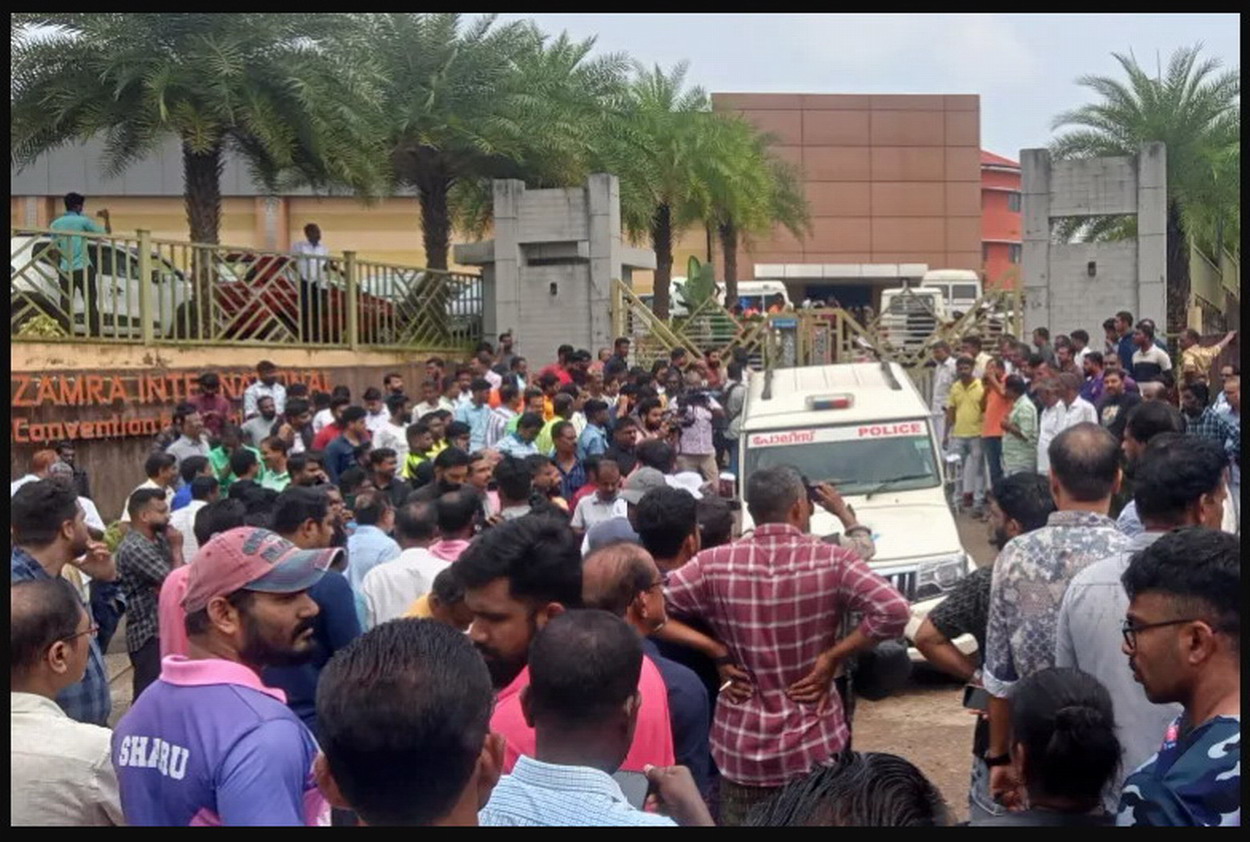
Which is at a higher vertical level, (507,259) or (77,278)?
(507,259)

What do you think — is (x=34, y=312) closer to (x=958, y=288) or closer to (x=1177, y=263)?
(x=1177, y=263)

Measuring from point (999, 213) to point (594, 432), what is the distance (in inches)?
2223

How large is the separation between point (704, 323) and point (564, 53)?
18.6ft

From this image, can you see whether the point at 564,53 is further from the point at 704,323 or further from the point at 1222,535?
the point at 1222,535

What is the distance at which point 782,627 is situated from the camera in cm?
498

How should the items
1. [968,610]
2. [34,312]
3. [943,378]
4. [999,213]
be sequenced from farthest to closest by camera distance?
[999,213] → [943,378] → [34,312] → [968,610]

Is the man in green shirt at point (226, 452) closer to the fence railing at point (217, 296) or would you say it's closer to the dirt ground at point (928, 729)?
the fence railing at point (217, 296)

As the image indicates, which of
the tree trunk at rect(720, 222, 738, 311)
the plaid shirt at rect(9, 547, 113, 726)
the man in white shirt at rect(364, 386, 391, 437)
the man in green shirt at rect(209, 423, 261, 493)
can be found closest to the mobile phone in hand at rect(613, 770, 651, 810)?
the plaid shirt at rect(9, 547, 113, 726)

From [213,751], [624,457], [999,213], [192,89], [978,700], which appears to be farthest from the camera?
[999,213]

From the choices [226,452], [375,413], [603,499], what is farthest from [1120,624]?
[375,413]

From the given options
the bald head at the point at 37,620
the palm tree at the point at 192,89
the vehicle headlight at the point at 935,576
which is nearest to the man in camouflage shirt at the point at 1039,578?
the bald head at the point at 37,620

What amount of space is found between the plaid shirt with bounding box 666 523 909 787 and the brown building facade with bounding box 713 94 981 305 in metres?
50.7

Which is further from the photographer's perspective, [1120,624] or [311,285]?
[311,285]

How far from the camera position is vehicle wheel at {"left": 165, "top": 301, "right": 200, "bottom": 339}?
59.3 ft
